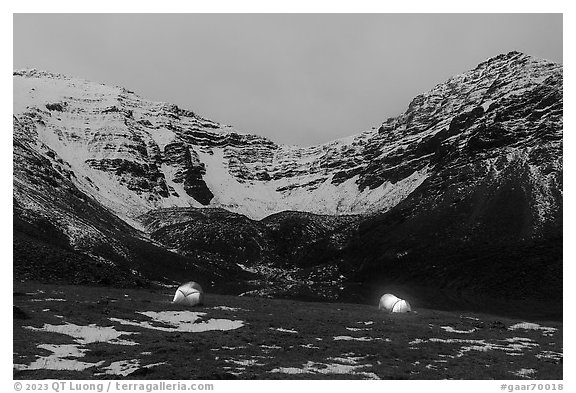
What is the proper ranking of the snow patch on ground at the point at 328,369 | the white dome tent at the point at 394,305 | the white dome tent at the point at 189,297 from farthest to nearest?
the white dome tent at the point at 394,305, the white dome tent at the point at 189,297, the snow patch on ground at the point at 328,369

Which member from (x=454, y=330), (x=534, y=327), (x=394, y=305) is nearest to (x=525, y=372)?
(x=454, y=330)

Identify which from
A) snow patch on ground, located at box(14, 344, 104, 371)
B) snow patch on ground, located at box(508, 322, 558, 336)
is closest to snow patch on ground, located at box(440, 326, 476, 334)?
snow patch on ground, located at box(508, 322, 558, 336)

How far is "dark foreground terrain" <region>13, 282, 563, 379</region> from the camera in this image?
32750mm

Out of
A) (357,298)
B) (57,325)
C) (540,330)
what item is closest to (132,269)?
(357,298)

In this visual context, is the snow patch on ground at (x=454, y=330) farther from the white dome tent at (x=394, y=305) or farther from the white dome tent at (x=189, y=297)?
the white dome tent at (x=189, y=297)

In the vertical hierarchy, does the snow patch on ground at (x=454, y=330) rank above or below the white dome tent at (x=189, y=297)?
below

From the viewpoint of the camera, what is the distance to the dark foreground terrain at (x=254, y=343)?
3275 cm

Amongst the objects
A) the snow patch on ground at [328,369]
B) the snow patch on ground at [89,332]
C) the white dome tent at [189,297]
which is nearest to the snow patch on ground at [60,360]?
the snow patch on ground at [89,332]

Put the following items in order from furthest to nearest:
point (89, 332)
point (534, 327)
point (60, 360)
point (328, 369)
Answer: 1. point (534, 327)
2. point (89, 332)
3. point (328, 369)
4. point (60, 360)

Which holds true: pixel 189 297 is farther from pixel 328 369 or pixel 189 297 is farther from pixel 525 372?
pixel 525 372

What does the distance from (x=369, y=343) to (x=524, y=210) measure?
17483 centimetres

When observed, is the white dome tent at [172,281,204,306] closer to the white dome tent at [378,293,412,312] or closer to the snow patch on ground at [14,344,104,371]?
the snow patch on ground at [14,344,104,371]

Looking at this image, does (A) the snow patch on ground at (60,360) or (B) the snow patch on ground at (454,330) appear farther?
(B) the snow patch on ground at (454,330)

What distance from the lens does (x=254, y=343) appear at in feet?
135
